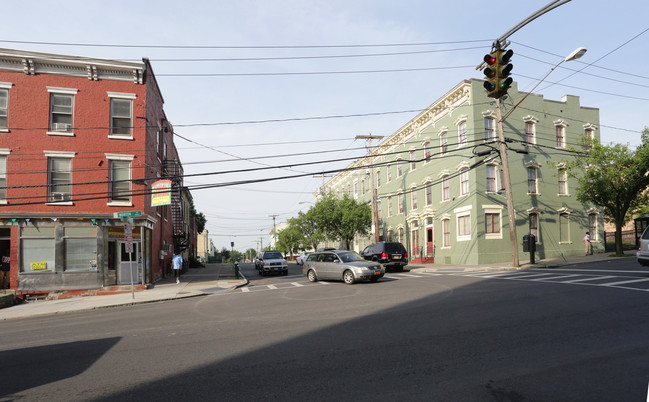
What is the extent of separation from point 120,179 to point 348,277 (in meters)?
12.8

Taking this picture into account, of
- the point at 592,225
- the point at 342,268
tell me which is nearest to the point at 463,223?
the point at 592,225

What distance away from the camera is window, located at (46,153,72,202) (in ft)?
66.3

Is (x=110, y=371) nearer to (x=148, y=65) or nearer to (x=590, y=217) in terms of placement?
(x=148, y=65)

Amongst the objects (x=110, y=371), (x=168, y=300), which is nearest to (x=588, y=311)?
(x=110, y=371)

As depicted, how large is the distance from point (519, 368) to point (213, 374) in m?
3.97

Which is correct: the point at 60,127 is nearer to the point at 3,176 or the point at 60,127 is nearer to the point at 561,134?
the point at 3,176

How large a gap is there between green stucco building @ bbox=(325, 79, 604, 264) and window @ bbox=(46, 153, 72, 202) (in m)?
16.8

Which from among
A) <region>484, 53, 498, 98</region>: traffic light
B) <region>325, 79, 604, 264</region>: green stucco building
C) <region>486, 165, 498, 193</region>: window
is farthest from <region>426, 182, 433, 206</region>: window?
<region>484, 53, 498, 98</region>: traffic light

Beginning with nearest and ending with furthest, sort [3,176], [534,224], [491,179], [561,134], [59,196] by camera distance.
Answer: [3,176] → [59,196] → [491,179] → [534,224] → [561,134]

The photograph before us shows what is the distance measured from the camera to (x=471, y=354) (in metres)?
5.84

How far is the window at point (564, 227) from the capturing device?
29.5 meters

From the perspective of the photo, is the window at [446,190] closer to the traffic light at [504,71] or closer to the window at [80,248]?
the traffic light at [504,71]

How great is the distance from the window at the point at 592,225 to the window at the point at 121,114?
3204 cm

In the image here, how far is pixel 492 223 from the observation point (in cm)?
2780
